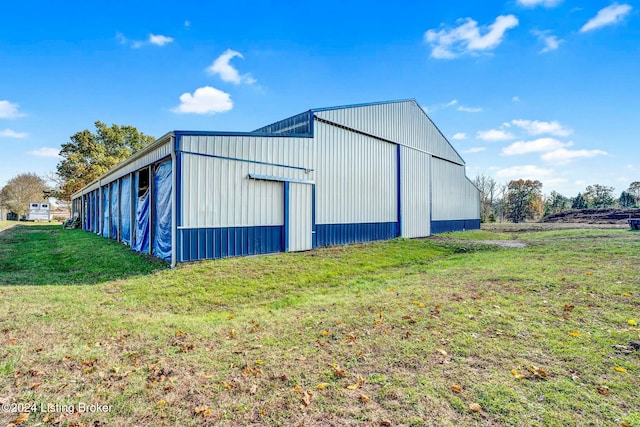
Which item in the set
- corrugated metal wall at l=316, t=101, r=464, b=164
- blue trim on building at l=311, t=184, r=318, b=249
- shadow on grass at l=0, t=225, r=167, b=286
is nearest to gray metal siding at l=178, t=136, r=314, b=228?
blue trim on building at l=311, t=184, r=318, b=249

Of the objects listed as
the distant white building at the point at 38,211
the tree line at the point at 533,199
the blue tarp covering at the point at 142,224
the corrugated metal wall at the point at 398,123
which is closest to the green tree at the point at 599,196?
the tree line at the point at 533,199

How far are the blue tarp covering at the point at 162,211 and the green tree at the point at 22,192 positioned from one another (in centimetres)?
4652

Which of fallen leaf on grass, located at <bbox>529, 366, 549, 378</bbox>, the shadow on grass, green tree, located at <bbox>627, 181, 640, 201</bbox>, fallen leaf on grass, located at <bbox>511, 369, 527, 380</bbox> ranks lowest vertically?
fallen leaf on grass, located at <bbox>511, 369, 527, 380</bbox>

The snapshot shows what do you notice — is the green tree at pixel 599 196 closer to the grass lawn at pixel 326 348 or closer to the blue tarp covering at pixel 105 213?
the grass lawn at pixel 326 348

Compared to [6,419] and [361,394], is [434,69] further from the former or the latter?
[6,419]

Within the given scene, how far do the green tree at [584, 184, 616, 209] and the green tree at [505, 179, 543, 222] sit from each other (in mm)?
9849

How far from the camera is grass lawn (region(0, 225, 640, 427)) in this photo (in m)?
2.60

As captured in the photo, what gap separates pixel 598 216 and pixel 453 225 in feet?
86.8

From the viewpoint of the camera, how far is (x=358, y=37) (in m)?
14.6

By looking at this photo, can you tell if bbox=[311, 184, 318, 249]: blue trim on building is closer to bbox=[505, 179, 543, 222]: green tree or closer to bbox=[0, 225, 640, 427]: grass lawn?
bbox=[0, 225, 640, 427]: grass lawn

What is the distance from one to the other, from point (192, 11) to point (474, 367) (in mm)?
13198

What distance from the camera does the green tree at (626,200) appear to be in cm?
4856

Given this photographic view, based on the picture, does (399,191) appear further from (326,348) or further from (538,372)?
(538,372)

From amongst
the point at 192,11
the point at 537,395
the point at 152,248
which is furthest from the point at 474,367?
the point at 192,11
